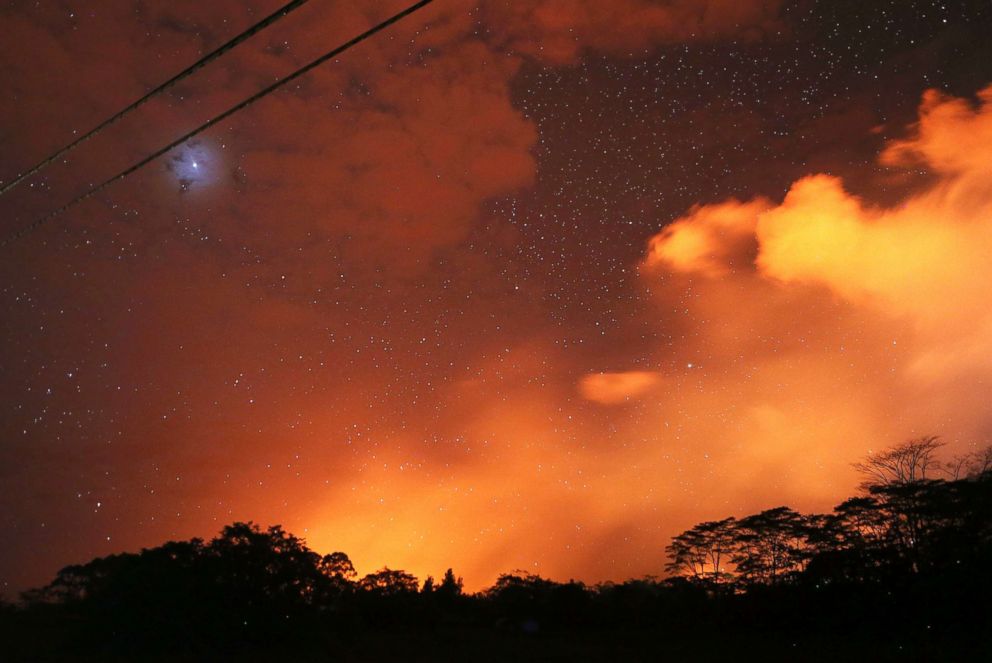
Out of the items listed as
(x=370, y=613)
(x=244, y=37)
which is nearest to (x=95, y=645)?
(x=370, y=613)

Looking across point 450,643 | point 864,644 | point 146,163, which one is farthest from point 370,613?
point 146,163

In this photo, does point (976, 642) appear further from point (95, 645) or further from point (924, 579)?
point (95, 645)

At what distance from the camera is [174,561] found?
1104 inches

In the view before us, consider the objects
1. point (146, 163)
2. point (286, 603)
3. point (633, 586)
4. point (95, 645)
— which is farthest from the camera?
point (633, 586)

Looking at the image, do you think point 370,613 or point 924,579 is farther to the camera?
point 370,613

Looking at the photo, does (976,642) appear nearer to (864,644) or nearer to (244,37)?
(864,644)

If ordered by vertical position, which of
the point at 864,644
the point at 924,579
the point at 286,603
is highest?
the point at 286,603

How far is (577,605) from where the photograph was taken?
1658 inches

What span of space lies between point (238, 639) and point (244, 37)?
28.7m

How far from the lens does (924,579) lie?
31.6 m

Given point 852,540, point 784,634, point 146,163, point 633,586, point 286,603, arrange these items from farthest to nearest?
point 633,586
point 852,540
point 784,634
point 286,603
point 146,163

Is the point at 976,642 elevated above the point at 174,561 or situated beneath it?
situated beneath

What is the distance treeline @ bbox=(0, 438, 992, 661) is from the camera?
26594mm

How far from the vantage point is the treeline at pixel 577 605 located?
26594 millimetres
